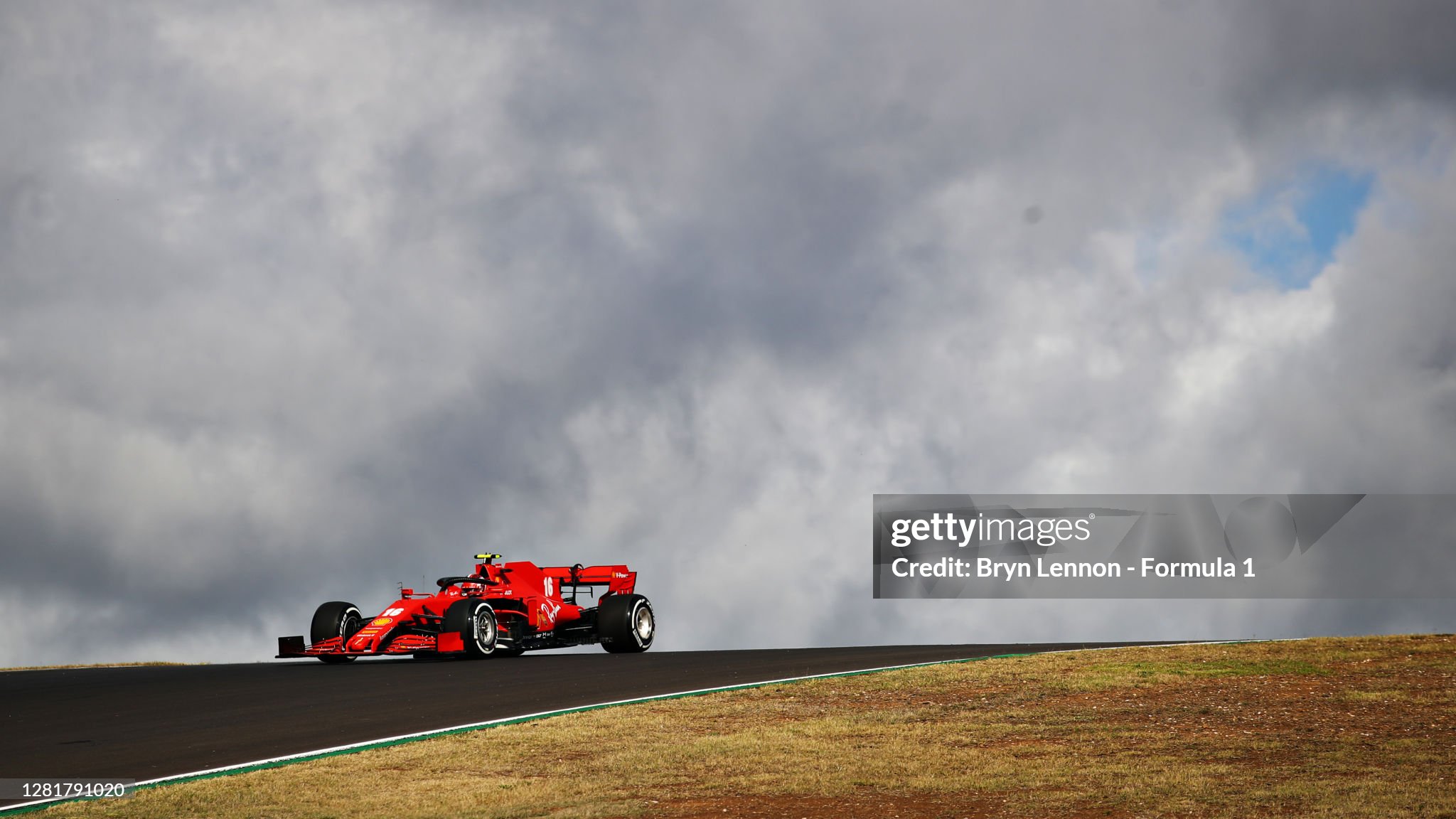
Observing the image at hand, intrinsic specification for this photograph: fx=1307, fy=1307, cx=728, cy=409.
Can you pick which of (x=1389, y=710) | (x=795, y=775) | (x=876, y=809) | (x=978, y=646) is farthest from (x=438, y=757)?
(x=978, y=646)

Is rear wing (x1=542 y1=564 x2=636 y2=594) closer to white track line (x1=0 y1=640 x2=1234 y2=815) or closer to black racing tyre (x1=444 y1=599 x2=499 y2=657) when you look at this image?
black racing tyre (x1=444 y1=599 x2=499 y2=657)

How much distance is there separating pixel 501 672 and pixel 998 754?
10237 mm

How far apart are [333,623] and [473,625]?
2777 millimetres

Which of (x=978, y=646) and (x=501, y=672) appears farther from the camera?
(x=978, y=646)

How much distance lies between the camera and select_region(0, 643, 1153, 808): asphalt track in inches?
497

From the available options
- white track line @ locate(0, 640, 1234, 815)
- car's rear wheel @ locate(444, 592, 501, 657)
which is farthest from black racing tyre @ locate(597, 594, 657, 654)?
white track line @ locate(0, 640, 1234, 815)

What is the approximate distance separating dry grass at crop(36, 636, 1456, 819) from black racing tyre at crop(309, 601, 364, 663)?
10477mm

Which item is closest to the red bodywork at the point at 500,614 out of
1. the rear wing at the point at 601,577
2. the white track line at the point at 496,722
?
the rear wing at the point at 601,577

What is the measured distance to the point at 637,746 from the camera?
12.7 meters

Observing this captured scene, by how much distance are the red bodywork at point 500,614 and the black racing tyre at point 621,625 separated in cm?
44

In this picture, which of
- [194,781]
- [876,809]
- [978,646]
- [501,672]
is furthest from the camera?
[978,646]

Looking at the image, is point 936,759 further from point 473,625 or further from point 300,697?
point 473,625

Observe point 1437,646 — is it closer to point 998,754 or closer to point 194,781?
point 998,754

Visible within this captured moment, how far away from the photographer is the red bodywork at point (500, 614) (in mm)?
23672
